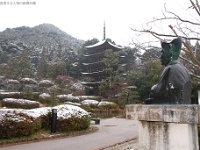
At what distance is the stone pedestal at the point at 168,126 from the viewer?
288cm

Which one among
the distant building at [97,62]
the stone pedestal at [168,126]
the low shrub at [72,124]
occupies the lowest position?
the low shrub at [72,124]

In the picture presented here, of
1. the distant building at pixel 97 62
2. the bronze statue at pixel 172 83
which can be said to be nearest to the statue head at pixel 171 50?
the bronze statue at pixel 172 83

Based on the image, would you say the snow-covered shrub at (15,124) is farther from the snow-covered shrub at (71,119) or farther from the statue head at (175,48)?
the statue head at (175,48)

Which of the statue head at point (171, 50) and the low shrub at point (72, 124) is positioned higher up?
the statue head at point (171, 50)

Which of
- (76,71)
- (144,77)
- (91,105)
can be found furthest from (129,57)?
(91,105)

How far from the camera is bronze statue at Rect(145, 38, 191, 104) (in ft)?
11.0

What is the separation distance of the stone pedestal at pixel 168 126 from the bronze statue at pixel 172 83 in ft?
1.23

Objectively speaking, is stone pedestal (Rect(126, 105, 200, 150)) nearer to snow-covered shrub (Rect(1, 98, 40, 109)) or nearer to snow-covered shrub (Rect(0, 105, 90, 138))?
snow-covered shrub (Rect(0, 105, 90, 138))

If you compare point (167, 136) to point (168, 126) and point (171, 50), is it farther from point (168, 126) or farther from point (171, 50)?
point (171, 50)

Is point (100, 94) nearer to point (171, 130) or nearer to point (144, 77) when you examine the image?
point (144, 77)

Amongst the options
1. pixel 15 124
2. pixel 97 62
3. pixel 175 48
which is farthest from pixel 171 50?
pixel 97 62

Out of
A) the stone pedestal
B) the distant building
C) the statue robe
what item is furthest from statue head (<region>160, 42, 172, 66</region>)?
the distant building

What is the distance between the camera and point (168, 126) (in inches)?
122

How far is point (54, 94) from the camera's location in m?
28.1
